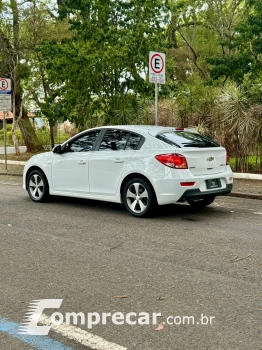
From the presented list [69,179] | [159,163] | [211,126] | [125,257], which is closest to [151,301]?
[125,257]

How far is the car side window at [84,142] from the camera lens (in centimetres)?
898

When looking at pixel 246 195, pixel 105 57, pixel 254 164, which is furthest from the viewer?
pixel 105 57

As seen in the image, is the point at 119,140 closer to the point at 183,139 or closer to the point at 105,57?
the point at 183,139

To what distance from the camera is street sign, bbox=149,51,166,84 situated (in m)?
11.3

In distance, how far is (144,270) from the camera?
5172 mm

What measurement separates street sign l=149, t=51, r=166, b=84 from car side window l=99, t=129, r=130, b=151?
296cm

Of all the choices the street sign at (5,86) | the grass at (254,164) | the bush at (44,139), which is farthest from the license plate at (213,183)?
the bush at (44,139)

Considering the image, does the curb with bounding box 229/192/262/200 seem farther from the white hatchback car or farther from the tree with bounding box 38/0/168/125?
the tree with bounding box 38/0/168/125

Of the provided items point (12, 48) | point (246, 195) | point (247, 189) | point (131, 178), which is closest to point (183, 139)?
point (131, 178)

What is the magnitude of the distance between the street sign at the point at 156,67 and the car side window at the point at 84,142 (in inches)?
112

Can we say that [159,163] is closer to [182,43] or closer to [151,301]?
[151,301]

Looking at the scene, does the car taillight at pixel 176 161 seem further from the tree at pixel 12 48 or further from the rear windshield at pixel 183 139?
the tree at pixel 12 48

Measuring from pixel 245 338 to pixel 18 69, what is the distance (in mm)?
18599

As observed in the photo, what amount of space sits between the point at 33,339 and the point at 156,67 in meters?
8.91
